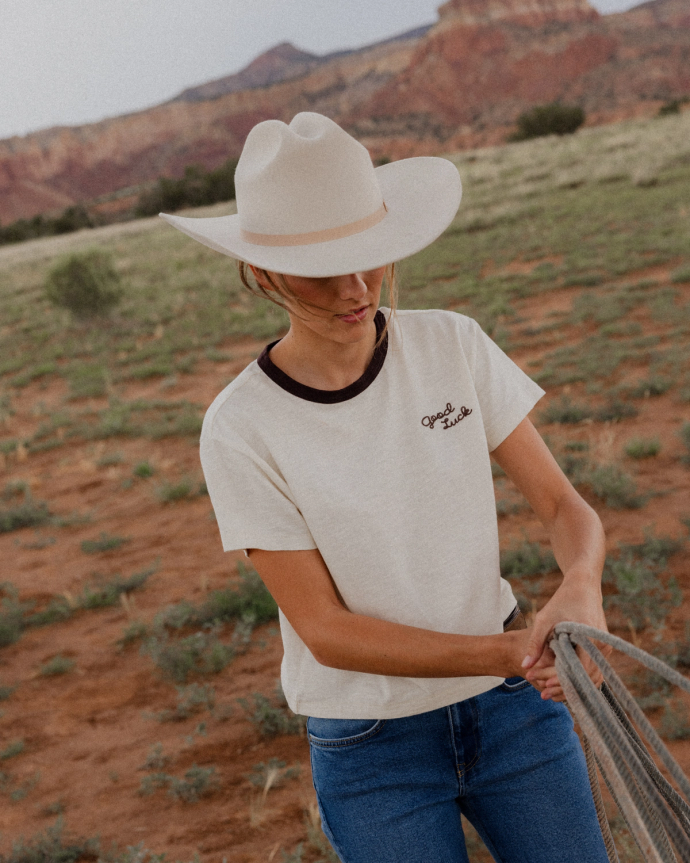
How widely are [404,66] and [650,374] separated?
11071 cm

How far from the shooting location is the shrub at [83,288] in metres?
15.1

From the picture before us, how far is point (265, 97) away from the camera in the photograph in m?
118

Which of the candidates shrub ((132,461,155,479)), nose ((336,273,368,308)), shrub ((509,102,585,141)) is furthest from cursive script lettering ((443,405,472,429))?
shrub ((509,102,585,141))

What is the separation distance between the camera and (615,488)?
17.3 ft

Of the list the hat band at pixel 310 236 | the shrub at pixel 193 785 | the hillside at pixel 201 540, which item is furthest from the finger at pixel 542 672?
the shrub at pixel 193 785

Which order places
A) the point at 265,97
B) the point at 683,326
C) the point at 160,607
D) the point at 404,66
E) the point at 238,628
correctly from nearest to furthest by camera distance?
the point at 238,628 → the point at 160,607 → the point at 683,326 → the point at 404,66 → the point at 265,97

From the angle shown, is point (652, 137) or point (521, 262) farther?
point (652, 137)

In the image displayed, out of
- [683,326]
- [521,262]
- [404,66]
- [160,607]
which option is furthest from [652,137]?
[404,66]

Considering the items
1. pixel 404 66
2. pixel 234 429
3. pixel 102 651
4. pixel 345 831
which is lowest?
pixel 102 651

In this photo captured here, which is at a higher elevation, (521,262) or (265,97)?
(265,97)

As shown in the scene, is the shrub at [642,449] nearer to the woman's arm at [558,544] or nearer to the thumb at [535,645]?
the woman's arm at [558,544]

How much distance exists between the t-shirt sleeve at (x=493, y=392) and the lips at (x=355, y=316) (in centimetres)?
28

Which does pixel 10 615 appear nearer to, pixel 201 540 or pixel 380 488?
pixel 201 540

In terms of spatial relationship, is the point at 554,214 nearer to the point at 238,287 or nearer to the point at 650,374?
the point at 238,287
